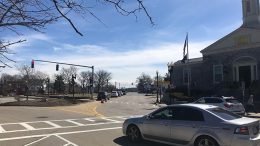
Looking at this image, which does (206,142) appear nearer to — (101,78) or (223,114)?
(223,114)

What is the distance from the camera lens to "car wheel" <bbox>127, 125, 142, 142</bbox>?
1434 cm

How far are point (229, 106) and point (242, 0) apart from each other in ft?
122

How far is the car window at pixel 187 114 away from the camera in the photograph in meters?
12.3

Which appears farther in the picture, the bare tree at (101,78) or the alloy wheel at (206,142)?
the bare tree at (101,78)

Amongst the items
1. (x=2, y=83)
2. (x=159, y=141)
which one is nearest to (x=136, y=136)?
(x=159, y=141)

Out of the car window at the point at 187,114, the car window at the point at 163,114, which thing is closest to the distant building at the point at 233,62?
the car window at the point at 163,114

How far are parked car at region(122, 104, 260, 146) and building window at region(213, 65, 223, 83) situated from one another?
1722 inches

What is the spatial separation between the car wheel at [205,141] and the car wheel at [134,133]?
9.32 feet

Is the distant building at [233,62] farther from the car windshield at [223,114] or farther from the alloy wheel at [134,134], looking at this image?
the car windshield at [223,114]

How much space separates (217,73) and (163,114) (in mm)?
44890

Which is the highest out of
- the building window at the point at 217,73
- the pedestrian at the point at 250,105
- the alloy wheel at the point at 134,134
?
the building window at the point at 217,73

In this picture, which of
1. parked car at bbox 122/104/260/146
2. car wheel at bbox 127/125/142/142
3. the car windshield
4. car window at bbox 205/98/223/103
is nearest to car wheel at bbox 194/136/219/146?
parked car at bbox 122/104/260/146

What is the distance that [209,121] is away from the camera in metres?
11.9

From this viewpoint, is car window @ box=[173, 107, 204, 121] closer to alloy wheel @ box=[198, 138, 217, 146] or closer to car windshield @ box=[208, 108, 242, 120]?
car windshield @ box=[208, 108, 242, 120]
